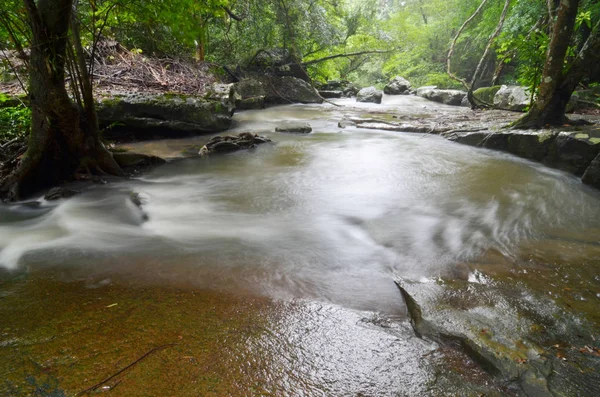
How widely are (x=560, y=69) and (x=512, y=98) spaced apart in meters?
6.84

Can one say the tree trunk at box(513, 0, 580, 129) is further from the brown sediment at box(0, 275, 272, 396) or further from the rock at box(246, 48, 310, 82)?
the rock at box(246, 48, 310, 82)

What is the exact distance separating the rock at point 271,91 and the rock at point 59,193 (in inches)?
367

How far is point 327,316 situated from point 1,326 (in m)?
1.81

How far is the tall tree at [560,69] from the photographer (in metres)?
5.74

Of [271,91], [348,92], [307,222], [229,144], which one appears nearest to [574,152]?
[307,222]

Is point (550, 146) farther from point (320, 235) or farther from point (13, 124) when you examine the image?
point (13, 124)

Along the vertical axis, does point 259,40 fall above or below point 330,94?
above

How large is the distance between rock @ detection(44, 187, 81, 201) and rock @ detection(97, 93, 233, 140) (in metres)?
2.71

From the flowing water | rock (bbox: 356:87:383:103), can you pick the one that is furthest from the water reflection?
rock (bbox: 356:87:383:103)

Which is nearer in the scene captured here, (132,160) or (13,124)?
(13,124)

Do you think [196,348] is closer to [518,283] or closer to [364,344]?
[364,344]

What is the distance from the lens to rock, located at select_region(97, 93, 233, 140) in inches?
268

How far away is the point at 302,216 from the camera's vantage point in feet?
13.1

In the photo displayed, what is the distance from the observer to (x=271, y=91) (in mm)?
16250
